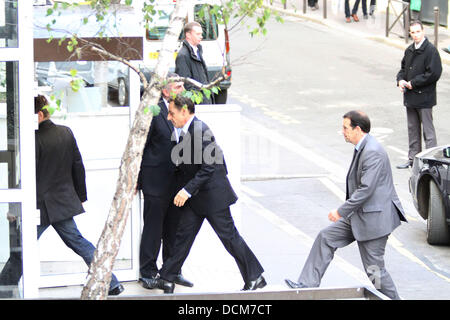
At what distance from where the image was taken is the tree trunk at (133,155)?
6.12 metres

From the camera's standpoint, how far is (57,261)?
9.25m

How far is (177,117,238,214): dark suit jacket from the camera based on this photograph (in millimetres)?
8297

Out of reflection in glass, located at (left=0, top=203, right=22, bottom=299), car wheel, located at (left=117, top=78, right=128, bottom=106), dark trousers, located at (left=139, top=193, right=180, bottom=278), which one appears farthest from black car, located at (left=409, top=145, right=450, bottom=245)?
reflection in glass, located at (left=0, top=203, right=22, bottom=299)

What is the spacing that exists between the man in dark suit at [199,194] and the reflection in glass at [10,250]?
5.14ft

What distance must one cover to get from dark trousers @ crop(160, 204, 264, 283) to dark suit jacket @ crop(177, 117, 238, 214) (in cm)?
8

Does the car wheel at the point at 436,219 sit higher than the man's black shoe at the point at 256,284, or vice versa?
the car wheel at the point at 436,219

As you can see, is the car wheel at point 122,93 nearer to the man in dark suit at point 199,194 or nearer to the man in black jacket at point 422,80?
the man in dark suit at point 199,194

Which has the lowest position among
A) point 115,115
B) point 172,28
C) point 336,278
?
point 336,278

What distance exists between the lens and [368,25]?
27.2m

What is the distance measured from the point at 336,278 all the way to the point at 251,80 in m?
11.9

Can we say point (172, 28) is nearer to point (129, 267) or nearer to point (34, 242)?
point (34, 242)

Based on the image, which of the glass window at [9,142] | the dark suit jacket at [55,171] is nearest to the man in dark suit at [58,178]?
the dark suit jacket at [55,171]
